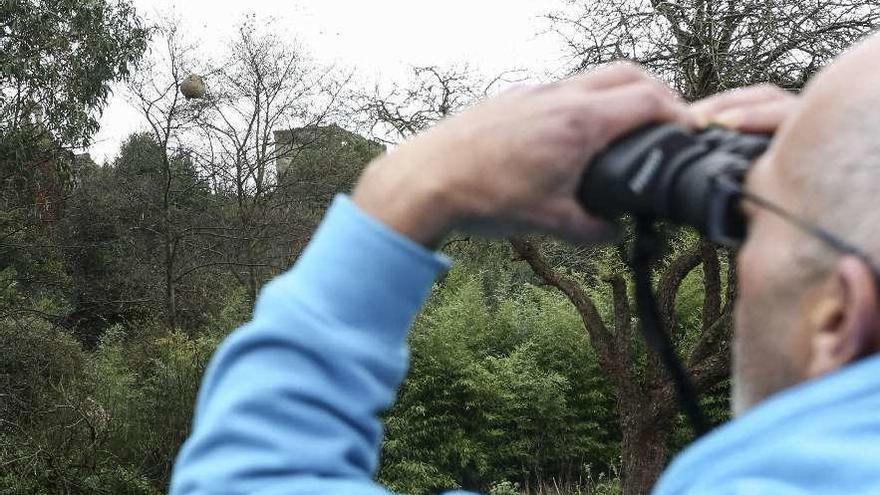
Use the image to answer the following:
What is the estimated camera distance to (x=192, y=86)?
13.1 meters

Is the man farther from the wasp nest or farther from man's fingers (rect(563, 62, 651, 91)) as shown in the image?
the wasp nest

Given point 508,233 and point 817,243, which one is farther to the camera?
point 508,233

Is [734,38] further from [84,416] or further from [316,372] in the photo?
[84,416]

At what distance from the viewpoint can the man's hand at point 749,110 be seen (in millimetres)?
528

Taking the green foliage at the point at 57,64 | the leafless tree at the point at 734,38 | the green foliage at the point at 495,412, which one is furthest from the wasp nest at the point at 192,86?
the leafless tree at the point at 734,38

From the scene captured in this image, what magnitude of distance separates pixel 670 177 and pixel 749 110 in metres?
0.10

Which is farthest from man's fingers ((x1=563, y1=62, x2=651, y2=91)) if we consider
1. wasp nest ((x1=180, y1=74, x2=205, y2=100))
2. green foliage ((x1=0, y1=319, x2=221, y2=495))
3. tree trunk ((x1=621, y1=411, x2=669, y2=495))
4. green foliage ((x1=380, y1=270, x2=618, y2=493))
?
wasp nest ((x1=180, y1=74, x2=205, y2=100))

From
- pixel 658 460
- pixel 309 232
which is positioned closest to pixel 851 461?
pixel 658 460

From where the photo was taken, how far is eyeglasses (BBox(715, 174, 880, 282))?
14.8 inches

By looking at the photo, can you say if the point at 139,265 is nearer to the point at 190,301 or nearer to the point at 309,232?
the point at 190,301

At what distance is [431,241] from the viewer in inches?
19.5

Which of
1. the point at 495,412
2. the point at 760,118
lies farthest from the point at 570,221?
the point at 495,412

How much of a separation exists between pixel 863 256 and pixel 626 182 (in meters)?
0.14

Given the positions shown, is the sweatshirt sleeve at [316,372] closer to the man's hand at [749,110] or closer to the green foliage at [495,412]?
the man's hand at [749,110]
